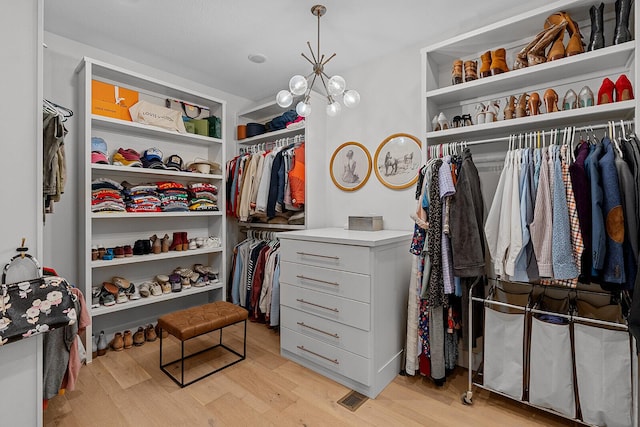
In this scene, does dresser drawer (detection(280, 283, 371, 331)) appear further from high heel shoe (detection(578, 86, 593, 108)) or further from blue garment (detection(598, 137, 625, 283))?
high heel shoe (detection(578, 86, 593, 108))

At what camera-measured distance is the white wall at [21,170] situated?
4.37ft

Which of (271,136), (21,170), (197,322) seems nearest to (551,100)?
(271,136)

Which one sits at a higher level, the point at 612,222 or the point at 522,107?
the point at 522,107

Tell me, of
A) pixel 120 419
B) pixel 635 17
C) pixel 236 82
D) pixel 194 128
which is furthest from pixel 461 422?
pixel 236 82

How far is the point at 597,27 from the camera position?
1640mm

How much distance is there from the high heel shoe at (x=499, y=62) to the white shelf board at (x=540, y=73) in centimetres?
7

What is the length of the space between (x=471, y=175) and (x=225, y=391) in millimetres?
2043

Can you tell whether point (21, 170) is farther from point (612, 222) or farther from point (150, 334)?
point (612, 222)

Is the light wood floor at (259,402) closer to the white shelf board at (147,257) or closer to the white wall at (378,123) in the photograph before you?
the white shelf board at (147,257)

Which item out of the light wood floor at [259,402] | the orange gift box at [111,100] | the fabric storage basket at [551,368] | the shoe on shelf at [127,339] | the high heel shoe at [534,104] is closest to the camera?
the fabric storage basket at [551,368]

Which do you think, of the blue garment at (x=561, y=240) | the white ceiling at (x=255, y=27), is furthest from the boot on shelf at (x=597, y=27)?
the blue garment at (x=561, y=240)

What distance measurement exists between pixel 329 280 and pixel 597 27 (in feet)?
6.75

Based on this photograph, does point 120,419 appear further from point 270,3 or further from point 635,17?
point 635,17

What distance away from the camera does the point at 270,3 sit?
1981 mm
